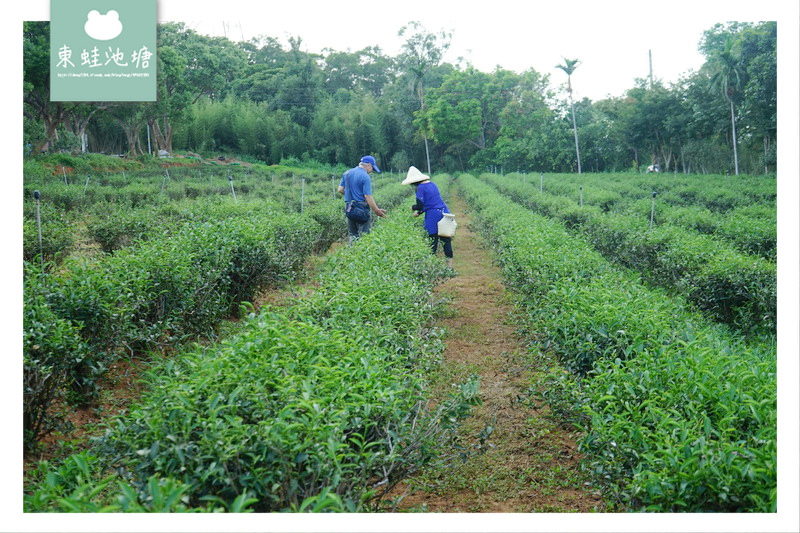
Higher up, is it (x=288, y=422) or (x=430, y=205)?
(x=430, y=205)

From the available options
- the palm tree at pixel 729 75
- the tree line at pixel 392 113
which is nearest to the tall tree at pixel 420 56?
the tree line at pixel 392 113

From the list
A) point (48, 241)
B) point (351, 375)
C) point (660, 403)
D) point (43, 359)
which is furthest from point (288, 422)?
point (48, 241)

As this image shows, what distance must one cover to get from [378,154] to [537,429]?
27203mm

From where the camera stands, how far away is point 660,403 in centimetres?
254

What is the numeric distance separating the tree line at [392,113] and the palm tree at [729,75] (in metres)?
0.07

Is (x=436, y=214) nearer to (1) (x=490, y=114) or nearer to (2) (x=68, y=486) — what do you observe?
(2) (x=68, y=486)

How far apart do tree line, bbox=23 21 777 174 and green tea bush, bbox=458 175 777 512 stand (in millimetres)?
10621

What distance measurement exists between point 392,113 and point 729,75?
47.0ft

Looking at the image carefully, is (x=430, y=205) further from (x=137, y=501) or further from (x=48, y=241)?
(x=137, y=501)

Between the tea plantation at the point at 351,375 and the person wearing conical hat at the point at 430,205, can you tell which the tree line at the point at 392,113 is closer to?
the person wearing conical hat at the point at 430,205

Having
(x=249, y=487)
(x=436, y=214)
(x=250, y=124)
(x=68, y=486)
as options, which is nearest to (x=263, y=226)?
(x=436, y=214)

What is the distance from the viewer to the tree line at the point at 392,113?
63.3ft

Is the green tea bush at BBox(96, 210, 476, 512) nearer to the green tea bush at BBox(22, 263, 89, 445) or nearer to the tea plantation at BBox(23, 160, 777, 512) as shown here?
the tea plantation at BBox(23, 160, 777, 512)

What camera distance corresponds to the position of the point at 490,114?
40219mm
